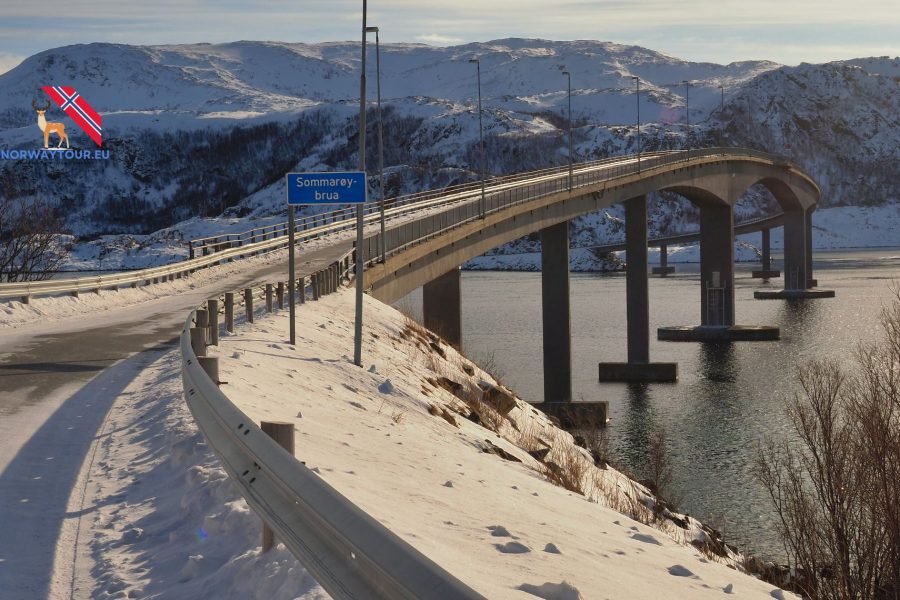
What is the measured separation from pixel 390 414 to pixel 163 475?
8919 millimetres

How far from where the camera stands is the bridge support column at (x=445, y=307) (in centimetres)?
5662

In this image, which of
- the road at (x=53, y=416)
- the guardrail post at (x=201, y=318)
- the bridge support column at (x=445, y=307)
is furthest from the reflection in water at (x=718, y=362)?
the guardrail post at (x=201, y=318)

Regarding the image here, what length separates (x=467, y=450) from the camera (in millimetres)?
19438

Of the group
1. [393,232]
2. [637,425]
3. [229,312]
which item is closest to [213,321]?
[229,312]

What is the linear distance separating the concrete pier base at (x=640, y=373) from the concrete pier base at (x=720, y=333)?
17.6 m

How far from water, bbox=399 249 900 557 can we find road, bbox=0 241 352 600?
581 inches

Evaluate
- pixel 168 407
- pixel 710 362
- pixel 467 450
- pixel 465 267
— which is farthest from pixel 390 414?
pixel 465 267

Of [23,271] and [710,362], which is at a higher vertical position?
[23,271]

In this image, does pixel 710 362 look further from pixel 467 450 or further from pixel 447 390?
pixel 467 450

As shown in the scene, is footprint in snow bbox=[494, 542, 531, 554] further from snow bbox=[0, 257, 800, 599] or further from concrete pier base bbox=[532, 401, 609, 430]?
concrete pier base bbox=[532, 401, 609, 430]

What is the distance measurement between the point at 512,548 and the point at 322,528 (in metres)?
4.48

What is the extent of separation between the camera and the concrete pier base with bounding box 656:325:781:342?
81.1 m

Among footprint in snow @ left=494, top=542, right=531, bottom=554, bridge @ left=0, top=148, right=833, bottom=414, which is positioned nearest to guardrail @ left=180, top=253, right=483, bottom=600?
footprint in snow @ left=494, top=542, right=531, bottom=554

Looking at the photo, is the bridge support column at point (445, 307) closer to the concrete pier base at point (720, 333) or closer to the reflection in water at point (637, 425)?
the reflection in water at point (637, 425)
